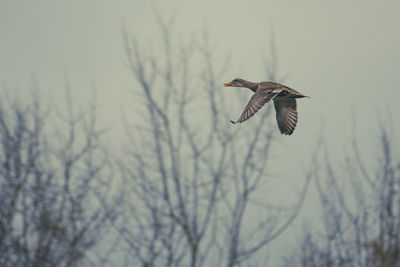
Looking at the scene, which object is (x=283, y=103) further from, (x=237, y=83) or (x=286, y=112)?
(x=237, y=83)

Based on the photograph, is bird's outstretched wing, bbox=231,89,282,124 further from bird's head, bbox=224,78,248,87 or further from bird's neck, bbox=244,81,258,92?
bird's head, bbox=224,78,248,87

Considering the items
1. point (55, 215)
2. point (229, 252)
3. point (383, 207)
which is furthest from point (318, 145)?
point (55, 215)

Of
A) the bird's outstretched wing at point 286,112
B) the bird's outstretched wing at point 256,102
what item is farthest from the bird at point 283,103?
the bird's outstretched wing at point 256,102

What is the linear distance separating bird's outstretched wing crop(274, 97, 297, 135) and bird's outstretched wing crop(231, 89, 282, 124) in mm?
1484

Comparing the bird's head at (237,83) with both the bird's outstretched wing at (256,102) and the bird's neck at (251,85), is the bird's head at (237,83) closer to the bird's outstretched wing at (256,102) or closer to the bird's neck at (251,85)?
the bird's neck at (251,85)

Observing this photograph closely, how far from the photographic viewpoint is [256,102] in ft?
21.6

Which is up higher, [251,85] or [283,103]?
[251,85]

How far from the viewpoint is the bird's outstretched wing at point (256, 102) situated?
620 centimetres

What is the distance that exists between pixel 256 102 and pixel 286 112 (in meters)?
2.16

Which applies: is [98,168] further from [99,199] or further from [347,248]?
[347,248]

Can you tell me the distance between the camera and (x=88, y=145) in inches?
645

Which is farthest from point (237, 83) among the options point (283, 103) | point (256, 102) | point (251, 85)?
point (256, 102)

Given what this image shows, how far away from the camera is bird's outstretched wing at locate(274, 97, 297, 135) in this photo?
8.54 m

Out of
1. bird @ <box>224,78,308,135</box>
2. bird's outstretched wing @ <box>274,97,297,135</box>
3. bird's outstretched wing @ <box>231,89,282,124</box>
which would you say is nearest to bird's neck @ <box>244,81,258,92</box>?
bird @ <box>224,78,308,135</box>
